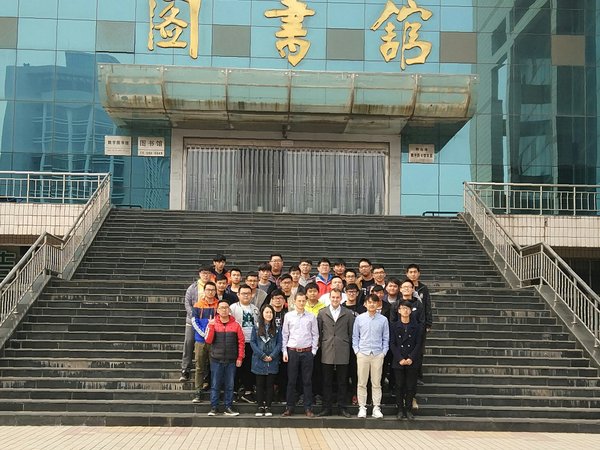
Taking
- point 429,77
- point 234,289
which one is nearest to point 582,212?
point 429,77

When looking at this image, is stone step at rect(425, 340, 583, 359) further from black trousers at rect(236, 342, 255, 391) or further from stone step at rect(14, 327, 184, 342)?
stone step at rect(14, 327, 184, 342)

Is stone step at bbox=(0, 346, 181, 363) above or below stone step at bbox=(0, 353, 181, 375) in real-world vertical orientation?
above

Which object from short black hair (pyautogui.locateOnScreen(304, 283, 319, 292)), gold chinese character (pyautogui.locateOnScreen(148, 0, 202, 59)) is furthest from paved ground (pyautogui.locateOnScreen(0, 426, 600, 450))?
gold chinese character (pyautogui.locateOnScreen(148, 0, 202, 59))

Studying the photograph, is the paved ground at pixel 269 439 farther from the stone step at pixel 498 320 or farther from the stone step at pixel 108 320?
the stone step at pixel 498 320

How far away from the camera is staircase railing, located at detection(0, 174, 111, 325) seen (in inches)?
471

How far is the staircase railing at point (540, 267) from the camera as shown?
12.2m

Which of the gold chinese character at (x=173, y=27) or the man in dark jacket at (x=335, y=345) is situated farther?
the gold chinese character at (x=173, y=27)

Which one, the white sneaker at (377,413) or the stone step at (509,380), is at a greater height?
the stone step at (509,380)

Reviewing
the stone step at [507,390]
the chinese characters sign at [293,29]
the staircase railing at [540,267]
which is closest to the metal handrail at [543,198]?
the staircase railing at [540,267]

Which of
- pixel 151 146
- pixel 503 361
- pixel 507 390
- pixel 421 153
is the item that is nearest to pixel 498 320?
pixel 503 361

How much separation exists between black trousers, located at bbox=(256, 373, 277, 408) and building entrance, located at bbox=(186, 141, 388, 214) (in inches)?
478

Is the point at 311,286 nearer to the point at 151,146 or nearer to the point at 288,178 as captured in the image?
the point at 288,178

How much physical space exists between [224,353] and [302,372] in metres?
0.93

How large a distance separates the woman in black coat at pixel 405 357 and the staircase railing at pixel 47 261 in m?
5.74
